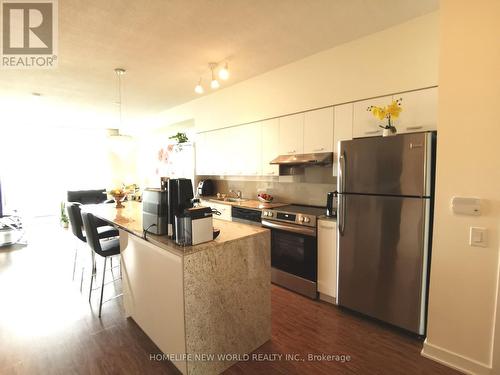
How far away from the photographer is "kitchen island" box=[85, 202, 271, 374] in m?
1.70

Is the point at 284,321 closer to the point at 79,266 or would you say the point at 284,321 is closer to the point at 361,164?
the point at 361,164

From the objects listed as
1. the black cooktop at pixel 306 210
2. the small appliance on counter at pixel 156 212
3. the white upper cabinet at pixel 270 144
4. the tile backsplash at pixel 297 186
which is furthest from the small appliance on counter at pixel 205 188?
the small appliance on counter at pixel 156 212

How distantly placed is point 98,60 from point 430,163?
366cm

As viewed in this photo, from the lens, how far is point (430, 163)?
6.63 ft

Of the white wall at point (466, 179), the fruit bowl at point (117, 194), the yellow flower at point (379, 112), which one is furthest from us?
the fruit bowl at point (117, 194)

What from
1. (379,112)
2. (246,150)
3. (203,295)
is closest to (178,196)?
(203,295)

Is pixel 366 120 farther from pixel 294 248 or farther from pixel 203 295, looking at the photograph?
pixel 203 295

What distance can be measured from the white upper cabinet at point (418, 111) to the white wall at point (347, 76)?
0.08m

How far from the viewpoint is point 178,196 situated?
1806 millimetres

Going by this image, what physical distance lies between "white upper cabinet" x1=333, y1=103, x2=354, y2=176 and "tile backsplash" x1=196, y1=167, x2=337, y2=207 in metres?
0.41

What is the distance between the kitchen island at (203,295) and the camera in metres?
1.70

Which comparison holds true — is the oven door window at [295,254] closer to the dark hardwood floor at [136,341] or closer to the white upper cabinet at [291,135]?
the dark hardwood floor at [136,341]

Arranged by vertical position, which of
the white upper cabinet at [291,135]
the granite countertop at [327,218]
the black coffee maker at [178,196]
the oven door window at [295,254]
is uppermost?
the white upper cabinet at [291,135]

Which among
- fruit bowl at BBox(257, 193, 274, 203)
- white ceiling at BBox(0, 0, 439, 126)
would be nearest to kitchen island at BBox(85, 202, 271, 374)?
fruit bowl at BBox(257, 193, 274, 203)
